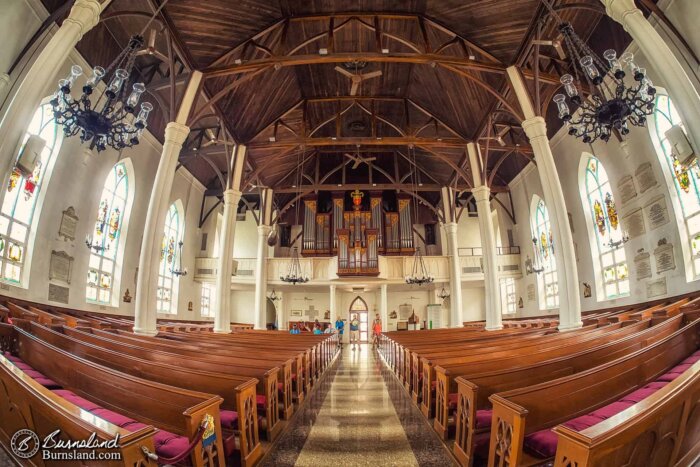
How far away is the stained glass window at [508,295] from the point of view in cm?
1620

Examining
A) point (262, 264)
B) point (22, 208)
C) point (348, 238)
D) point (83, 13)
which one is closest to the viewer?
point (83, 13)

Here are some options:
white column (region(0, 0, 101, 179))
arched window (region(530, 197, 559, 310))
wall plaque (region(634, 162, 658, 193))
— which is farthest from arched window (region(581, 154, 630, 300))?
white column (region(0, 0, 101, 179))

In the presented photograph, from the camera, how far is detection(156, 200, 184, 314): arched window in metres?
13.2

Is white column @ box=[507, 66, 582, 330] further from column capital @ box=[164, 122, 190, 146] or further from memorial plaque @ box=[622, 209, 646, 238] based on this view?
column capital @ box=[164, 122, 190, 146]

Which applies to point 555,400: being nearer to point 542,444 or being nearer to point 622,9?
point 542,444

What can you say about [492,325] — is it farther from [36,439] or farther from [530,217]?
[36,439]

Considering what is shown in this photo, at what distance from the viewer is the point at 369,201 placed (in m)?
18.1

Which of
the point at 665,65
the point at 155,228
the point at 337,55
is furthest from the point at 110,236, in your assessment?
the point at 665,65

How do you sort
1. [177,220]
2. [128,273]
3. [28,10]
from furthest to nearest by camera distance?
1. [177,220]
2. [128,273]
3. [28,10]

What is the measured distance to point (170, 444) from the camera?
193 centimetres

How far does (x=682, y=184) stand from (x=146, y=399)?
10.9m

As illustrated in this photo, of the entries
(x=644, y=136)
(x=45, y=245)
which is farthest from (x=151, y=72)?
(x=644, y=136)

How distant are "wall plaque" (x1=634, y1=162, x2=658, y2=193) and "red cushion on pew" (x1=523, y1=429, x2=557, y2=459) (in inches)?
371

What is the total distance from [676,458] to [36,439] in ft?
10.2
